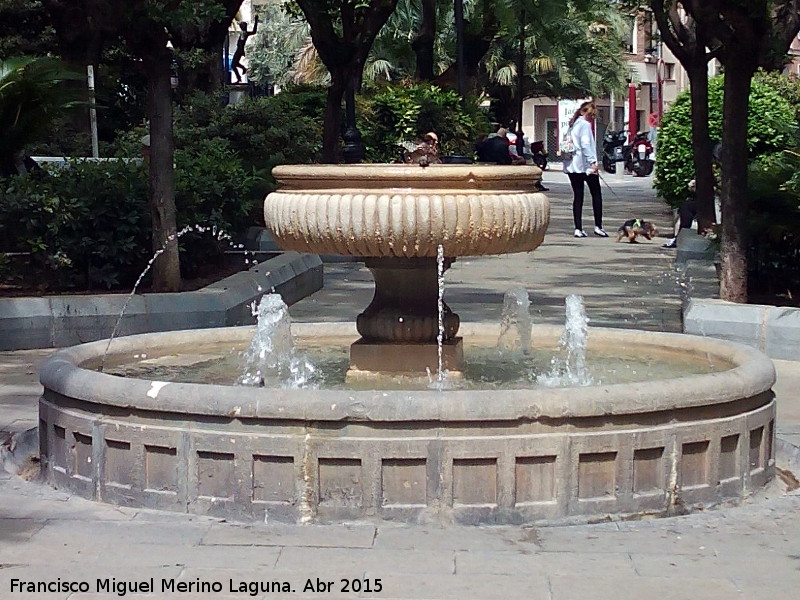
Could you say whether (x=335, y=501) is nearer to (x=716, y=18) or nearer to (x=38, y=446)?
(x=38, y=446)

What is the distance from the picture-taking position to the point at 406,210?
656cm

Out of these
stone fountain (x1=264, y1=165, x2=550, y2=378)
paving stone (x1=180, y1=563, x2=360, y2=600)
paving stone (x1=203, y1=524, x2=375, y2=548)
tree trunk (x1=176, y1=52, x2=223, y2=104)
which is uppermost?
tree trunk (x1=176, y1=52, x2=223, y2=104)

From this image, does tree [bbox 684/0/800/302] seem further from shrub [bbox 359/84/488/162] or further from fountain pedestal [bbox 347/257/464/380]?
shrub [bbox 359/84/488/162]

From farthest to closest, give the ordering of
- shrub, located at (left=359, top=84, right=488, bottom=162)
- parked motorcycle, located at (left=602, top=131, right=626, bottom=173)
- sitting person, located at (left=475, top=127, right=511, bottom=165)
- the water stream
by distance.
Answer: parked motorcycle, located at (left=602, top=131, right=626, bottom=173), shrub, located at (left=359, top=84, right=488, bottom=162), sitting person, located at (left=475, top=127, right=511, bottom=165), the water stream

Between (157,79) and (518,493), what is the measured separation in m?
6.96

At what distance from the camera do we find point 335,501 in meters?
5.88

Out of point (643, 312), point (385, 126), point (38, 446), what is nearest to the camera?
point (38, 446)

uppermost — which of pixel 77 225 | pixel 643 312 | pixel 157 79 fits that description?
pixel 157 79

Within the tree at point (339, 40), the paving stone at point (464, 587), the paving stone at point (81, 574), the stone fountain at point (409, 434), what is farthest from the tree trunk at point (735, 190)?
the tree at point (339, 40)

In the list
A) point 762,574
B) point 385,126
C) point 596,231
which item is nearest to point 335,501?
point 762,574

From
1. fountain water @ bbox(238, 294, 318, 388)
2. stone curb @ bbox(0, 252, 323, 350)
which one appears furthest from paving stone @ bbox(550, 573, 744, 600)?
stone curb @ bbox(0, 252, 323, 350)

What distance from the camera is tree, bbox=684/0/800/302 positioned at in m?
11.0

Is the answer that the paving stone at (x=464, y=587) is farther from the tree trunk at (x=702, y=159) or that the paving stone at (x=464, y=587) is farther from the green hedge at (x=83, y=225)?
the tree trunk at (x=702, y=159)

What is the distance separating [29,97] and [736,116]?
5885mm
